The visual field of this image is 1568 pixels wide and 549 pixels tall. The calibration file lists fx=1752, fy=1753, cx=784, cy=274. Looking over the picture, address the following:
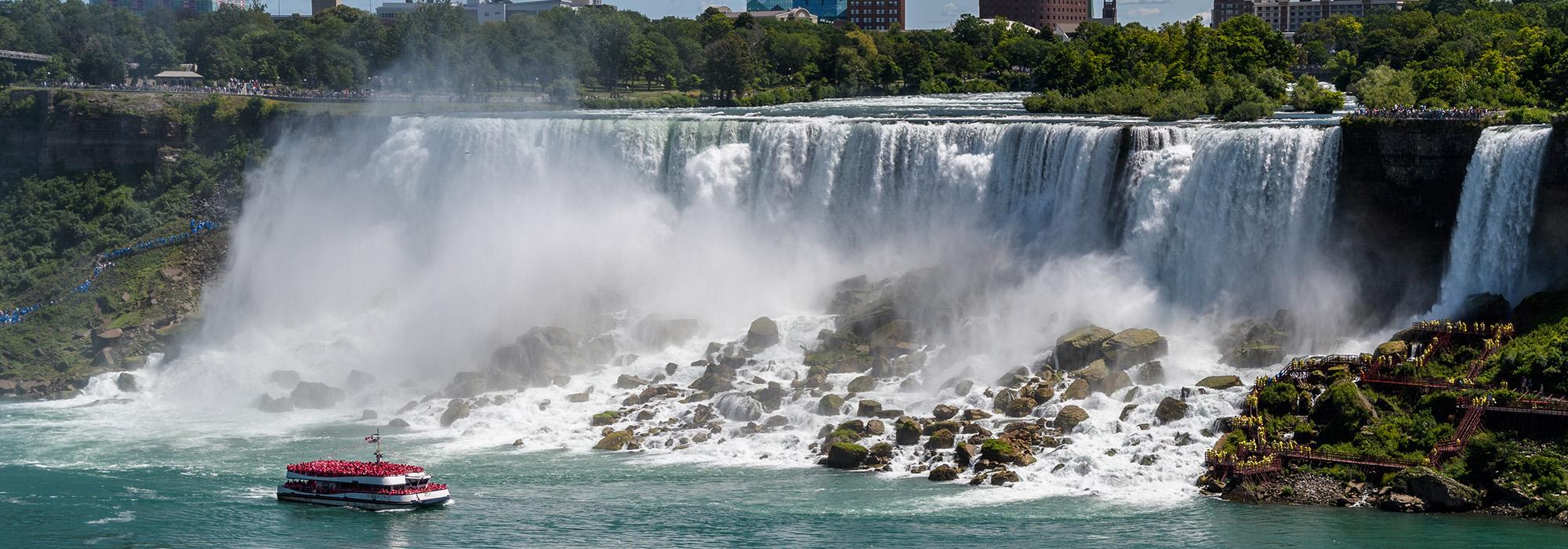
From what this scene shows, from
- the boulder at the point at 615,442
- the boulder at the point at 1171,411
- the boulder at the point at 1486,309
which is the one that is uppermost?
the boulder at the point at 1486,309

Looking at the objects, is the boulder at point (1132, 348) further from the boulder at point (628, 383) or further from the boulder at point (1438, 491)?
the boulder at point (628, 383)

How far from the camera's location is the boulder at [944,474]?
121 ft

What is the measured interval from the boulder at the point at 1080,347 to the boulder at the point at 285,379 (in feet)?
71.8

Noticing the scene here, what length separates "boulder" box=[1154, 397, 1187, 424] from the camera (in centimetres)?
3850

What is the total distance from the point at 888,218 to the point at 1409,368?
19786 millimetres

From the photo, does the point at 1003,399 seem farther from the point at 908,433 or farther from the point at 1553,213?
the point at 1553,213

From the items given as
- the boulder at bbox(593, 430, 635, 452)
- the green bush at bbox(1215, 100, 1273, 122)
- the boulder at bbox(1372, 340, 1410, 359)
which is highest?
the green bush at bbox(1215, 100, 1273, 122)

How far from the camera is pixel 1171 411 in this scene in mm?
38531

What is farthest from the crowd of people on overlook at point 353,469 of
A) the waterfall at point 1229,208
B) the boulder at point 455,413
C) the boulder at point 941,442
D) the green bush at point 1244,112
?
the green bush at point 1244,112

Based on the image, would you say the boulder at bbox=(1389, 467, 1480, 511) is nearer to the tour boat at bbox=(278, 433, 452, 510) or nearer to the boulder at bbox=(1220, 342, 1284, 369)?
the boulder at bbox=(1220, 342, 1284, 369)

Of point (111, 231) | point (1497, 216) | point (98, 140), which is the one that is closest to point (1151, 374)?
point (1497, 216)

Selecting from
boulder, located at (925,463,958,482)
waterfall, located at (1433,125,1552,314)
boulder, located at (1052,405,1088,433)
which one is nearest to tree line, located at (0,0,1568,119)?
waterfall, located at (1433,125,1552,314)

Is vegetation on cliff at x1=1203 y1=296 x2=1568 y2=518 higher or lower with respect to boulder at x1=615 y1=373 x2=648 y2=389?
higher

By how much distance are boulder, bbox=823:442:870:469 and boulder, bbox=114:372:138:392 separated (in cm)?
2341
